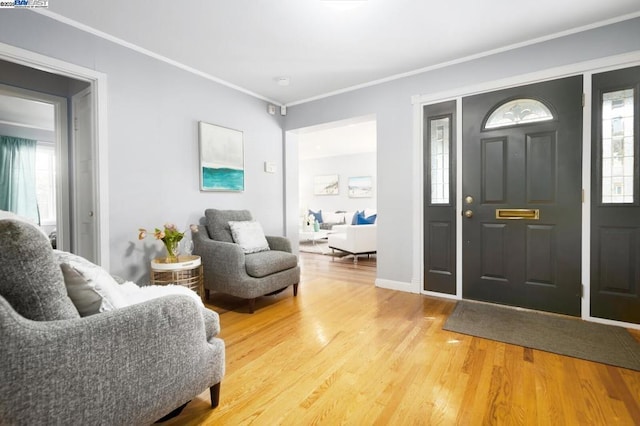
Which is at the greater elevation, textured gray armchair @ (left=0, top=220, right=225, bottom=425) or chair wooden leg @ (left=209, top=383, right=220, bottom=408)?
textured gray armchair @ (left=0, top=220, right=225, bottom=425)

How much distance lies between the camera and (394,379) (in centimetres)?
172

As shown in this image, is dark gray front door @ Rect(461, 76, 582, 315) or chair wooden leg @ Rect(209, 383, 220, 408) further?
dark gray front door @ Rect(461, 76, 582, 315)

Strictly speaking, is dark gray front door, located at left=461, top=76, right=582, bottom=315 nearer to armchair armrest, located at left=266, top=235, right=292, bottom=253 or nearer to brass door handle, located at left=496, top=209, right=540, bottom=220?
brass door handle, located at left=496, top=209, right=540, bottom=220

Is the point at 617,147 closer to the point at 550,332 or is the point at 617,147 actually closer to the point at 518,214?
the point at 518,214

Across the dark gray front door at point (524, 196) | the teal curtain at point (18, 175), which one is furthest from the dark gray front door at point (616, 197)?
the teal curtain at point (18, 175)

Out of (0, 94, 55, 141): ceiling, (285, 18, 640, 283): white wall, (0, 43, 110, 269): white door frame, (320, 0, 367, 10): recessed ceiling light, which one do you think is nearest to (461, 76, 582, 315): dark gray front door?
(285, 18, 640, 283): white wall

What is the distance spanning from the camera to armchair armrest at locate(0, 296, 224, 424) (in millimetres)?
854

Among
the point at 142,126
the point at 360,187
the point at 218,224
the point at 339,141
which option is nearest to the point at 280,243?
the point at 218,224

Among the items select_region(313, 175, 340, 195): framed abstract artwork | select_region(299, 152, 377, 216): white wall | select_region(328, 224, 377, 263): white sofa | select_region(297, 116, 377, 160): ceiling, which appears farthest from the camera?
select_region(313, 175, 340, 195): framed abstract artwork

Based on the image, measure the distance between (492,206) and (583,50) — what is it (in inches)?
56.6

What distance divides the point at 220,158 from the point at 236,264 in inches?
53.6

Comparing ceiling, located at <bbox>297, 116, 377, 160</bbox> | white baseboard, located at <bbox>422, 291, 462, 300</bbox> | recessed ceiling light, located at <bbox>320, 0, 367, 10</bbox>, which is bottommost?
white baseboard, located at <bbox>422, 291, 462, 300</bbox>

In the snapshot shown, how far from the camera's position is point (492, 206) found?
2.91 metres

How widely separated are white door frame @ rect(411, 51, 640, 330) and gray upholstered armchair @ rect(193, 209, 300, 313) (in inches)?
55.4
